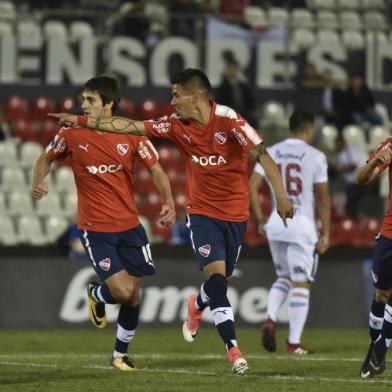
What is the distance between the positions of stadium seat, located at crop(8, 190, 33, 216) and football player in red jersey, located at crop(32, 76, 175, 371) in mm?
9372

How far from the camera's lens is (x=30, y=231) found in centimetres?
2000

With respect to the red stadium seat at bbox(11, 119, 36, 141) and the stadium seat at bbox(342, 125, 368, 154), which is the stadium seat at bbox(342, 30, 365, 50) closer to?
the stadium seat at bbox(342, 125, 368, 154)

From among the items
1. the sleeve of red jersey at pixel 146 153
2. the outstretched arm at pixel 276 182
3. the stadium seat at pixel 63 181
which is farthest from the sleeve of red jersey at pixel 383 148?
the stadium seat at pixel 63 181

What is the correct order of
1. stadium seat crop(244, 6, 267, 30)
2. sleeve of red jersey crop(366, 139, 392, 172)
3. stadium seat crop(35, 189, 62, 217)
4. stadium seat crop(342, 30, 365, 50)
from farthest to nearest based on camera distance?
stadium seat crop(342, 30, 365, 50) → stadium seat crop(244, 6, 267, 30) → stadium seat crop(35, 189, 62, 217) → sleeve of red jersey crop(366, 139, 392, 172)

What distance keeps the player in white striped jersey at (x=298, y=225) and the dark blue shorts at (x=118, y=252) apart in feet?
8.25

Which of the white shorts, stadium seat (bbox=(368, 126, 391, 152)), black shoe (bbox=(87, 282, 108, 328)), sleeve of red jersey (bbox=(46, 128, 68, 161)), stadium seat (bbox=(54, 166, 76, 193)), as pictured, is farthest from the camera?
stadium seat (bbox=(368, 126, 391, 152))

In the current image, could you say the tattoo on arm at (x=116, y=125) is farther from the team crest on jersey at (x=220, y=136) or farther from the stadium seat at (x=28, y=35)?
the stadium seat at (x=28, y=35)

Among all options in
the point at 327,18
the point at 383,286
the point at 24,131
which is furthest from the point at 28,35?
the point at 383,286

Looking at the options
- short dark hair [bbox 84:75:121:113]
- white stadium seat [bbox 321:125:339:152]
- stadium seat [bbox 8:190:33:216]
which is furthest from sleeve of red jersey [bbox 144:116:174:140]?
white stadium seat [bbox 321:125:339:152]

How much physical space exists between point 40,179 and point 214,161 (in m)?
1.45

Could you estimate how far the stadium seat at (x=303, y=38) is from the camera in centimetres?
2375

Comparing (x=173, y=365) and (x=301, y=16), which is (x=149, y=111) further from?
(x=173, y=365)

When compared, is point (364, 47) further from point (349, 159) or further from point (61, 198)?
point (61, 198)

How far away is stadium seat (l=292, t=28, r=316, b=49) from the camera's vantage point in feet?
77.9
